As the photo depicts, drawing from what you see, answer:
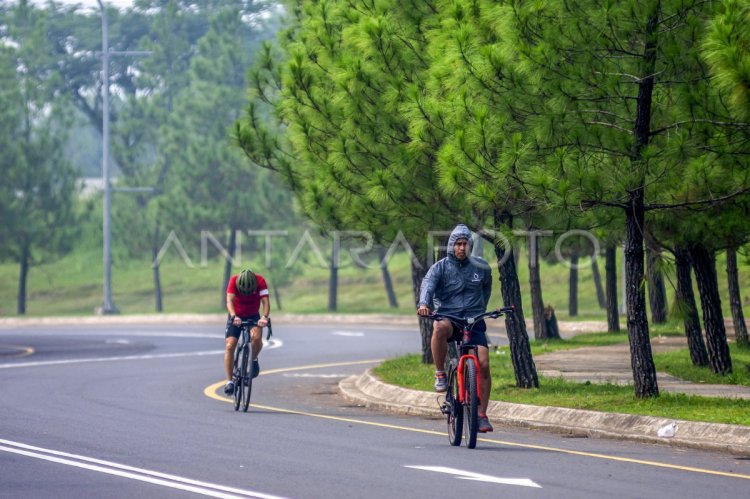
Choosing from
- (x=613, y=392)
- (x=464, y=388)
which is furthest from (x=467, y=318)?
(x=613, y=392)

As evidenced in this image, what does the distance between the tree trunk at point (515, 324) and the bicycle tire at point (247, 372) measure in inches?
125

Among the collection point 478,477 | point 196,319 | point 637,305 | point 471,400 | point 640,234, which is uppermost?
point 196,319

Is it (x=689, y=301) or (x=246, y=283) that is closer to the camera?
(x=246, y=283)

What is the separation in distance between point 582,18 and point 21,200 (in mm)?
52541

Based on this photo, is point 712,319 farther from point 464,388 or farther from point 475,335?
point 464,388

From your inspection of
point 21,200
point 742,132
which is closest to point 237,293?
point 742,132

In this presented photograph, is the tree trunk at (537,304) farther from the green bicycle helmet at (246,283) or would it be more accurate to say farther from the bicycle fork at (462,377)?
the bicycle fork at (462,377)

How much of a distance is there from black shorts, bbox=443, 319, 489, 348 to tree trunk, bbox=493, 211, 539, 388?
4.41 m

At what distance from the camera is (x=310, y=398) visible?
61.7ft

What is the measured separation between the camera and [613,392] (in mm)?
16125

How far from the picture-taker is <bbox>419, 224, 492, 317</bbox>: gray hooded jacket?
12.4 m

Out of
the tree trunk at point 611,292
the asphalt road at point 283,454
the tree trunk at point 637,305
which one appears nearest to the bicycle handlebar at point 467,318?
the asphalt road at point 283,454

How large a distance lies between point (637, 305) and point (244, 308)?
185 inches

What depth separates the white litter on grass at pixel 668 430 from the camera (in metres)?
12.6
